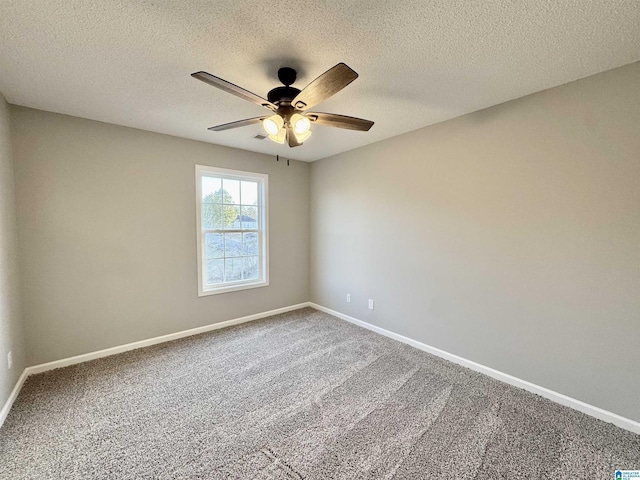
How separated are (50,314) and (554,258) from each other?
445cm

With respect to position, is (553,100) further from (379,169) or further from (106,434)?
(106,434)

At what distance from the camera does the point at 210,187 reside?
11.5 feet

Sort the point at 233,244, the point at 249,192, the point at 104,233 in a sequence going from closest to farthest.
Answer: the point at 104,233
the point at 233,244
the point at 249,192

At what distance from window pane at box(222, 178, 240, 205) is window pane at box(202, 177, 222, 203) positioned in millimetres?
81

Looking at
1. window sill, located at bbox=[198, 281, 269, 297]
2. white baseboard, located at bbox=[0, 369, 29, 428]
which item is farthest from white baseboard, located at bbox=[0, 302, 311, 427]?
window sill, located at bbox=[198, 281, 269, 297]

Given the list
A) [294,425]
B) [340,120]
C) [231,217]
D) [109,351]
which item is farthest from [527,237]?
[109,351]

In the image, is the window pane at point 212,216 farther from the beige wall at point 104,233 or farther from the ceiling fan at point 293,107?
the ceiling fan at point 293,107

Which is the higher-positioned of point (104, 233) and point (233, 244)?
point (104, 233)

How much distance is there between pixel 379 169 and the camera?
335cm

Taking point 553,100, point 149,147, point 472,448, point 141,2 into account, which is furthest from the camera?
point 149,147

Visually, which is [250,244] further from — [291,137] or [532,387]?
[532,387]

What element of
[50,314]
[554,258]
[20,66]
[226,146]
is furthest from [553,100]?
[50,314]

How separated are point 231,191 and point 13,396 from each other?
9.01 ft

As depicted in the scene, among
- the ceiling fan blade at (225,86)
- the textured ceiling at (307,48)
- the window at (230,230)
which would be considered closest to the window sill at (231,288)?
the window at (230,230)
